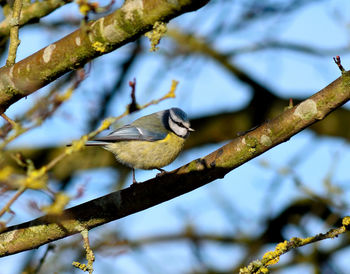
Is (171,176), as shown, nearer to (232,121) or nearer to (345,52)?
(232,121)

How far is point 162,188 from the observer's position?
2.50 metres

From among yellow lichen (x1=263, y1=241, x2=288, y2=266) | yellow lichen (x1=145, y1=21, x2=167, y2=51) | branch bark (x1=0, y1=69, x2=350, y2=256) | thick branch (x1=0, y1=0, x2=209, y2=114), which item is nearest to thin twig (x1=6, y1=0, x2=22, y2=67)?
thick branch (x1=0, y1=0, x2=209, y2=114)

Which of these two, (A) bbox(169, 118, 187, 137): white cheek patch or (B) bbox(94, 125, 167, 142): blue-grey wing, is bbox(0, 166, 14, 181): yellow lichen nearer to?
(B) bbox(94, 125, 167, 142): blue-grey wing

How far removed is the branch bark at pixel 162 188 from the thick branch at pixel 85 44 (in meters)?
0.63

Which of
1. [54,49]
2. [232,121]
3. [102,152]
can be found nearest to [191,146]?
[232,121]

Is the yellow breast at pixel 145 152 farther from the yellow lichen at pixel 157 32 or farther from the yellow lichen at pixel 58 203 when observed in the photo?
the yellow lichen at pixel 58 203

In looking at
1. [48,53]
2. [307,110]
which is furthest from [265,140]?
[48,53]

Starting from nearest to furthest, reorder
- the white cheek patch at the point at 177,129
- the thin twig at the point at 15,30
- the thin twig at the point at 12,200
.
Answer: the thin twig at the point at 12,200 → the thin twig at the point at 15,30 → the white cheek patch at the point at 177,129

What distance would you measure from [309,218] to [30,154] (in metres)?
2.86

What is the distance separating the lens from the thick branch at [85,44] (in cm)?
207

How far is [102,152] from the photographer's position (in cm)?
541

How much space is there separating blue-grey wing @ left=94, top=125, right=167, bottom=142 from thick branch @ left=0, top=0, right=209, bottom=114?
4.51 feet

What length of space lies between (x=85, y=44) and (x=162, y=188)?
2.61 feet

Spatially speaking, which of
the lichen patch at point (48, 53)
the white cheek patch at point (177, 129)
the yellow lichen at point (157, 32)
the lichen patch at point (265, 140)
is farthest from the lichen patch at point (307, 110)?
the white cheek patch at point (177, 129)
